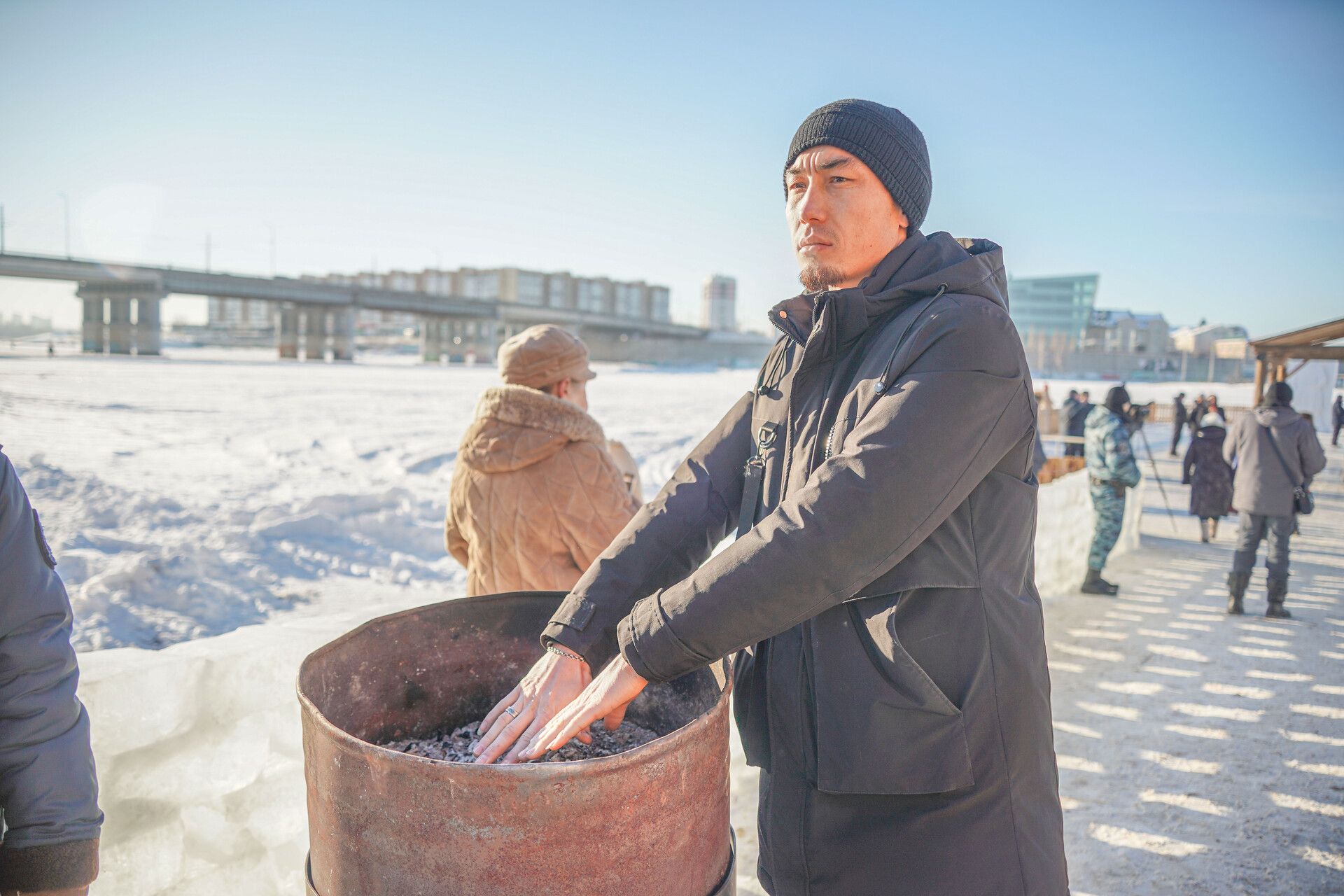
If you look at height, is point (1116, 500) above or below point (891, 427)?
below

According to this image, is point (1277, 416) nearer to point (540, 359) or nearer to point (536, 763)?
point (540, 359)

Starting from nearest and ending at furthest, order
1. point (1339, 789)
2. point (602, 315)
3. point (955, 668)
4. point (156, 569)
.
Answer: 1. point (955, 668)
2. point (1339, 789)
3. point (156, 569)
4. point (602, 315)

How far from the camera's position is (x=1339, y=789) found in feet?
12.0

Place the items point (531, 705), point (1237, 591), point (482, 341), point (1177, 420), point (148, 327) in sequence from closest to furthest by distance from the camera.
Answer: point (531, 705) < point (1237, 591) < point (1177, 420) < point (148, 327) < point (482, 341)

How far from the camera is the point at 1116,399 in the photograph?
7.68 metres

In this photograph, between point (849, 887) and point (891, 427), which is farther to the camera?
point (849, 887)

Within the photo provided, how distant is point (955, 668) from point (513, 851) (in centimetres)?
74

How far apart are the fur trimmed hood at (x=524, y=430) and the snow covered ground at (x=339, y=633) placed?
0.83 meters

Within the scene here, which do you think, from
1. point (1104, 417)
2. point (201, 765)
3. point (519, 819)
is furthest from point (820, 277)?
point (1104, 417)

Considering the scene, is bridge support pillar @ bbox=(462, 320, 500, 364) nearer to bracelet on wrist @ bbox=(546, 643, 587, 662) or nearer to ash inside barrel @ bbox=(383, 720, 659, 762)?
ash inside barrel @ bbox=(383, 720, 659, 762)

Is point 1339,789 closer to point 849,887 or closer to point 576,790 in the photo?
point 849,887

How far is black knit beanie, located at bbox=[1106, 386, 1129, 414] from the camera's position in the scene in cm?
761

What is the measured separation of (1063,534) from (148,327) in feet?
152

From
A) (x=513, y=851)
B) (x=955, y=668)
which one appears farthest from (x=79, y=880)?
(x=955, y=668)
